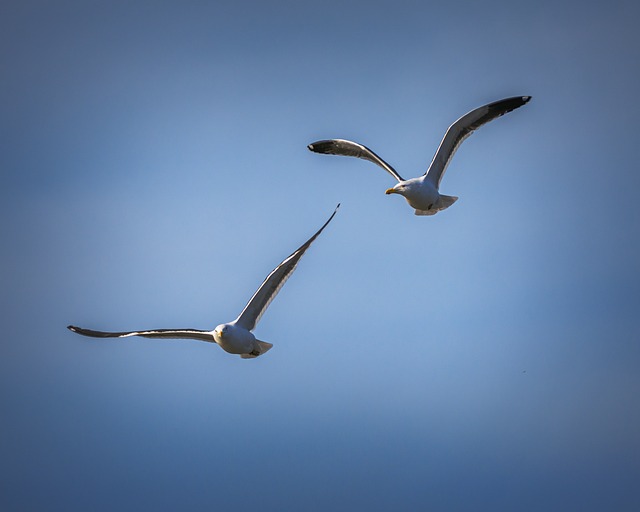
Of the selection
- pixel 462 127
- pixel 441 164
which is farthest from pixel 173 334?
pixel 462 127

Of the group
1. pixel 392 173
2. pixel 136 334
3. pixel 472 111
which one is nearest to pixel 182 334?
pixel 136 334

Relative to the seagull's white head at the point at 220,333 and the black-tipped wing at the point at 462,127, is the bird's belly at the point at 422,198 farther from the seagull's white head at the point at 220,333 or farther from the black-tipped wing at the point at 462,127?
the seagull's white head at the point at 220,333

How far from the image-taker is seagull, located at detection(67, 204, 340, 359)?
18.2 m

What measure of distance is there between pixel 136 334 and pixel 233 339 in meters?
1.89

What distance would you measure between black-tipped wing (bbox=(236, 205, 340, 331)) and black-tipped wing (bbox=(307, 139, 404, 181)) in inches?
103

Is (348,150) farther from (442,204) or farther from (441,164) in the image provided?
(442,204)

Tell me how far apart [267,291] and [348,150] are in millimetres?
4386

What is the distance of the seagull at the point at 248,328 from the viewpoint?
59.6 feet

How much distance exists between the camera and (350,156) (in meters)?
21.4

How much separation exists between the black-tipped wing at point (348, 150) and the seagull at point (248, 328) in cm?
261

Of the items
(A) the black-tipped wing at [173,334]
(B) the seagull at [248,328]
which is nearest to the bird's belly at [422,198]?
(B) the seagull at [248,328]

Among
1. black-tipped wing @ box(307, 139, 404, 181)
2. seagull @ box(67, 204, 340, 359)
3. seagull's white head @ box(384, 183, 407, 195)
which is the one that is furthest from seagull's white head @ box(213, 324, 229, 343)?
black-tipped wing @ box(307, 139, 404, 181)

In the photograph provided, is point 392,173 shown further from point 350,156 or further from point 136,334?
point 136,334

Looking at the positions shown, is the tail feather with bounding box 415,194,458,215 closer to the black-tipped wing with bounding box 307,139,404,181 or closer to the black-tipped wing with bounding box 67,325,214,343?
the black-tipped wing with bounding box 307,139,404,181
